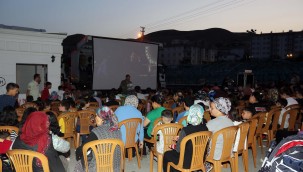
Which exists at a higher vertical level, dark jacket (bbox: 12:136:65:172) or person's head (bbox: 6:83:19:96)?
person's head (bbox: 6:83:19:96)

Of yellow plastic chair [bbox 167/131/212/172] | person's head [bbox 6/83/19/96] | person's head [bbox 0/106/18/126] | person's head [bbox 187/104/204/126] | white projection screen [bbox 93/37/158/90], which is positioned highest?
white projection screen [bbox 93/37/158/90]

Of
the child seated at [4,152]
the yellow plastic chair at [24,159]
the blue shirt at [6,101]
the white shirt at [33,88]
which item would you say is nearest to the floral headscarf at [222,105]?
the yellow plastic chair at [24,159]

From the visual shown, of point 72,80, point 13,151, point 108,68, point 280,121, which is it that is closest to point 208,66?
point 72,80

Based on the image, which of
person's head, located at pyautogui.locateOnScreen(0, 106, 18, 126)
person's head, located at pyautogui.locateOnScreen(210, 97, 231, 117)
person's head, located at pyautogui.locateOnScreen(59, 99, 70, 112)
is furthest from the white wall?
person's head, located at pyautogui.locateOnScreen(210, 97, 231, 117)

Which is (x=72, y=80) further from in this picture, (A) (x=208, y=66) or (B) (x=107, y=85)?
(A) (x=208, y=66)

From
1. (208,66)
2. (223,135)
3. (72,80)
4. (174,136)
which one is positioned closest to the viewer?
(223,135)

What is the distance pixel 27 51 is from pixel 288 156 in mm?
10618

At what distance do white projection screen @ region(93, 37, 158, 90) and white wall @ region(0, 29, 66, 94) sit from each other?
2082mm

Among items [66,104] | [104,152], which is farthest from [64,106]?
[104,152]

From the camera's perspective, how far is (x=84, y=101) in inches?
259

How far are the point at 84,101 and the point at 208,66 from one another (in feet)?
188

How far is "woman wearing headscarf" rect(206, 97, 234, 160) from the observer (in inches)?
149

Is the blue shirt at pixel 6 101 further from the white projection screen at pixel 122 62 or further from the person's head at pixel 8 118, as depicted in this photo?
the white projection screen at pixel 122 62

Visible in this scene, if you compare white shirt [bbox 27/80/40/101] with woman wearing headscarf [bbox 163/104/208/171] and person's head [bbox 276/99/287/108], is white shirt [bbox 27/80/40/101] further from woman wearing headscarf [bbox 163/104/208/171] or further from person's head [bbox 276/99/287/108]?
person's head [bbox 276/99/287/108]
